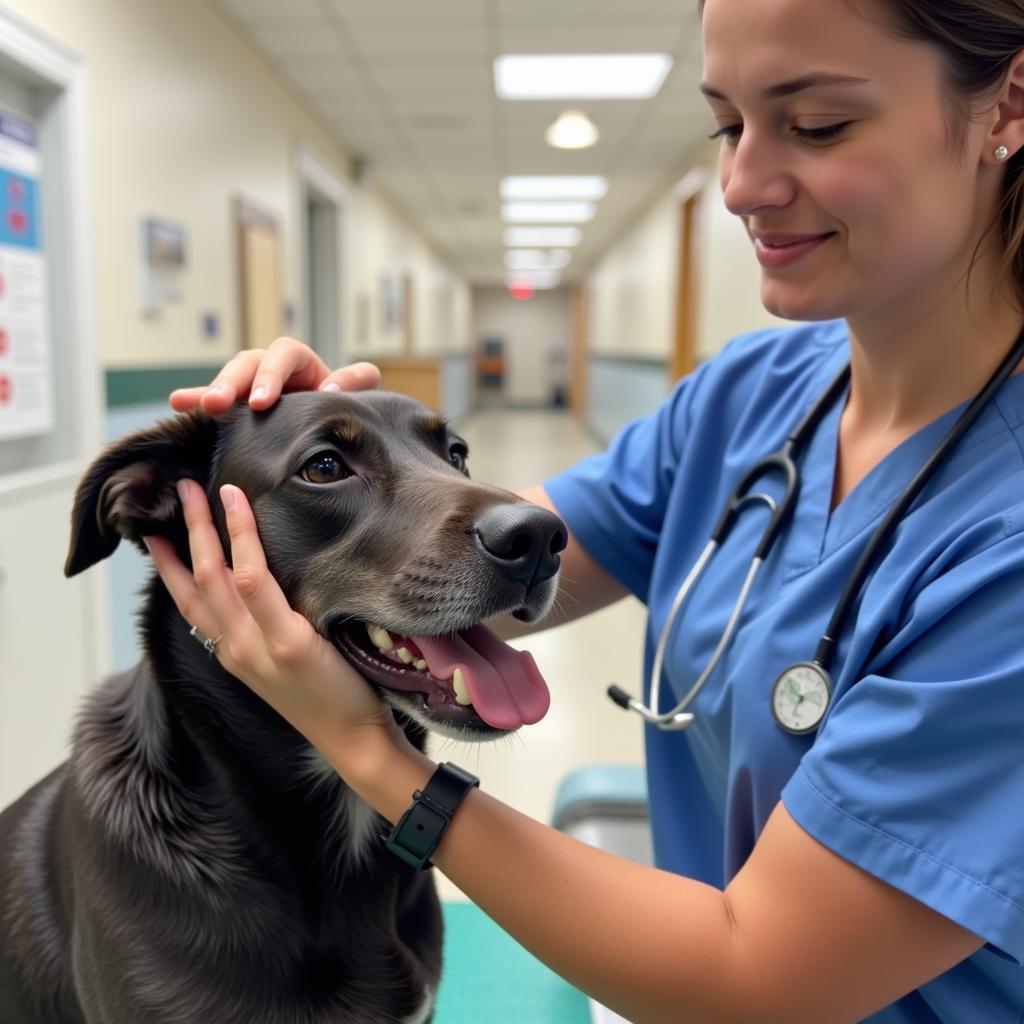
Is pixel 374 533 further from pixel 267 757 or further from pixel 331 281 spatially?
pixel 331 281

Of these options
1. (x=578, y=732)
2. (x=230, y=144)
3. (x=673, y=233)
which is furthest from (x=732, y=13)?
(x=673, y=233)

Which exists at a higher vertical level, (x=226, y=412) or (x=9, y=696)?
(x=226, y=412)

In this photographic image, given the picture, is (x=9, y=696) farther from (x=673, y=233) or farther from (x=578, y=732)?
(x=673, y=233)

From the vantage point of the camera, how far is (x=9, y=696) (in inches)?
88.2

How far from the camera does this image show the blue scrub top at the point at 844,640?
665 millimetres

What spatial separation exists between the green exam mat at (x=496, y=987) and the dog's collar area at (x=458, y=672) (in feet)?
1.54

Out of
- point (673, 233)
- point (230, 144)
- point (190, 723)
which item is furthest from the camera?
point (673, 233)

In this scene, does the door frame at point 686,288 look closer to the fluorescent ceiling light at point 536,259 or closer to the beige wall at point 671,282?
the beige wall at point 671,282

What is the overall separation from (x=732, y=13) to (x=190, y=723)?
90cm

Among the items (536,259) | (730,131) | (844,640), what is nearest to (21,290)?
(730,131)

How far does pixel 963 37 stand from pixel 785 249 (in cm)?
23

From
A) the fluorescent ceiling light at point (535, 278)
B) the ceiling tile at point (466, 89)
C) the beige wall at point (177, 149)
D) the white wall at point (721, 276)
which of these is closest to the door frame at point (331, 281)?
the ceiling tile at point (466, 89)

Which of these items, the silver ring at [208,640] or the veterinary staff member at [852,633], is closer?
the veterinary staff member at [852,633]

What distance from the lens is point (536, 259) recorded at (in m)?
14.0
